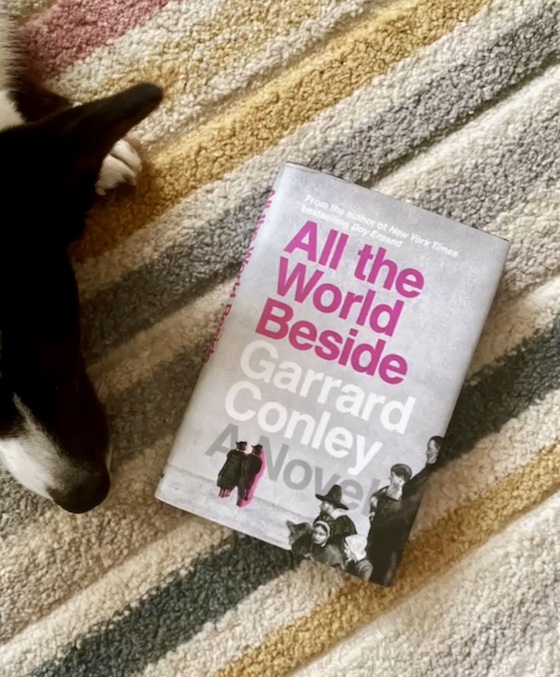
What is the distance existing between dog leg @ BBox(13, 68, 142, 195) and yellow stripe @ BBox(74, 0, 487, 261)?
23 millimetres

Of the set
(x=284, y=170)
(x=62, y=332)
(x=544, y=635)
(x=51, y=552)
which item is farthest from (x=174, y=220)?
(x=544, y=635)

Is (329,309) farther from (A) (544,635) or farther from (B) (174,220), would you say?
(A) (544,635)

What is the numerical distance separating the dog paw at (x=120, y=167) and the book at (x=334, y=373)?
0.17 m

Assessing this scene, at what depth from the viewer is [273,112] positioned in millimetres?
1107

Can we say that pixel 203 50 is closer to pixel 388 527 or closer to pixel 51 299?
pixel 51 299

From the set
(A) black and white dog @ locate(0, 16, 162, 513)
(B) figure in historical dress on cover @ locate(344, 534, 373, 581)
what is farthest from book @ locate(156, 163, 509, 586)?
(A) black and white dog @ locate(0, 16, 162, 513)

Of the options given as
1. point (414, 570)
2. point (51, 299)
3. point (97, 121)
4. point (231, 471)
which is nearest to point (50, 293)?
point (51, 299)

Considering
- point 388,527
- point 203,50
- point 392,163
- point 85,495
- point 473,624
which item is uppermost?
point 203,50

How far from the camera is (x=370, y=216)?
3.48 ft

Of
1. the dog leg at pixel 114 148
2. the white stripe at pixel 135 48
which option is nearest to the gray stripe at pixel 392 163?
the dog leg at pixel 114 148

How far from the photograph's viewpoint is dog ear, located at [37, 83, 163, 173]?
79 centimetres

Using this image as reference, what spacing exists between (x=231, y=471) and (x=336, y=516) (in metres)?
0.13

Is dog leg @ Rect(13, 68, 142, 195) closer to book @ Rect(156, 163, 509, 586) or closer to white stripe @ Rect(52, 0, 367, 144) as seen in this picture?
white stripe @ Rect(52, 0, 367, 144)

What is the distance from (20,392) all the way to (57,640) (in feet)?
1.12
